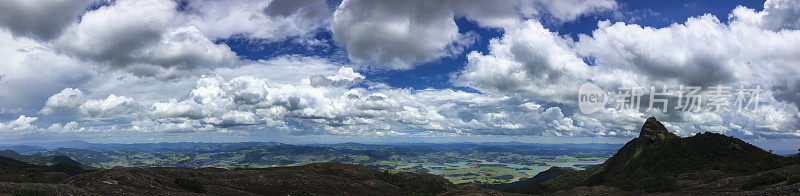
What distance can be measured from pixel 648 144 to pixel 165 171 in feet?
649

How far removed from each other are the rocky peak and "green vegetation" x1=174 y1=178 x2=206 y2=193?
194 metres

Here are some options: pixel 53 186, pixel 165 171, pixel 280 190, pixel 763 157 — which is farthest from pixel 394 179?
pixel 763 157

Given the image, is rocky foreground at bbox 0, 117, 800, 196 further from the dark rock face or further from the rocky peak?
the rocky peak

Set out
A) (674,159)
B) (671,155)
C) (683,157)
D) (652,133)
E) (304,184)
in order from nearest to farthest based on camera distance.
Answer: (304,184), (683,157), (674,159), (671,155), (652,133)

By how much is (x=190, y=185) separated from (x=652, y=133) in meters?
204

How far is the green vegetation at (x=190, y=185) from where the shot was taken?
37312mm

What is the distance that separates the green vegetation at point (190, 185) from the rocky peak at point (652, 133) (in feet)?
638

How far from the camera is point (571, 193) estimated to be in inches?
2240

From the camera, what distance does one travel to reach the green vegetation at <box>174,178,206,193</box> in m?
37.3

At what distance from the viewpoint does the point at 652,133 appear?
174m

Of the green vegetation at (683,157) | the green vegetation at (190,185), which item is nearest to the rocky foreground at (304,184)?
the green vegetation at (190,185)

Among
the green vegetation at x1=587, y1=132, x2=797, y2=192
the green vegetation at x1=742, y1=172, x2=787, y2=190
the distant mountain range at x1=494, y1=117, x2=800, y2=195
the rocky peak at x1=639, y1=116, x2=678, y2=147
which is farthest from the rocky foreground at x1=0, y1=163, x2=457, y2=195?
the rocky peak at x1=639, y1=116, x2=678, y2=147

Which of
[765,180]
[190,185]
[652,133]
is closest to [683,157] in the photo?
[652,133]

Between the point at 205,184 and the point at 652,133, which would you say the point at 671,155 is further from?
the point at 205,184
